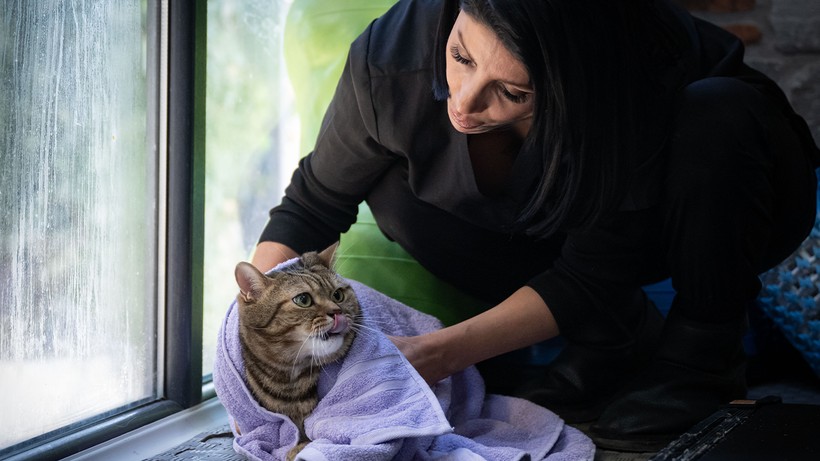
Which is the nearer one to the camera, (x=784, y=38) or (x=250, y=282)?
(x=250, y=282)

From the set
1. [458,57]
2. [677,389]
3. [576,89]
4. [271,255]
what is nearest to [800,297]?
[677,389]

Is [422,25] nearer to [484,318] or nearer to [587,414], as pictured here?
[484,318]

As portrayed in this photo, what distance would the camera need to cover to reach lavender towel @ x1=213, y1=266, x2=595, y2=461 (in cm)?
96

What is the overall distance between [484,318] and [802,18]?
0.94m

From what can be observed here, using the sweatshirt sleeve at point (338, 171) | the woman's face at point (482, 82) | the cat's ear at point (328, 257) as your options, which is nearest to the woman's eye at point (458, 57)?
the woman's face at point (482, 82)

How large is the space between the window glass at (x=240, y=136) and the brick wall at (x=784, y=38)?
0.86 meters

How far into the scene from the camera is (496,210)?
1.24 meters

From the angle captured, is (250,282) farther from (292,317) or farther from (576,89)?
(576,89)

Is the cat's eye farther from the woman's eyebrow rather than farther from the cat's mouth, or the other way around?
the woman's eyebrow

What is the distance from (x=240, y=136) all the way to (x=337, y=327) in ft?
2.22

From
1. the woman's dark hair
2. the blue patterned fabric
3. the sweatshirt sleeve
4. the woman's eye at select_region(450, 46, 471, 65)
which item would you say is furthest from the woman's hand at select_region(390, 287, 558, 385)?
the blue patterned fabric

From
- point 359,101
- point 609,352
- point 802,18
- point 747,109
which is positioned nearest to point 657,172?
point 747,109

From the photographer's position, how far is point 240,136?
5.17ft

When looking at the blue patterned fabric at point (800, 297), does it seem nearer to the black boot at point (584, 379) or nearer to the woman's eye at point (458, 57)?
the black boot at point (584, 379)
